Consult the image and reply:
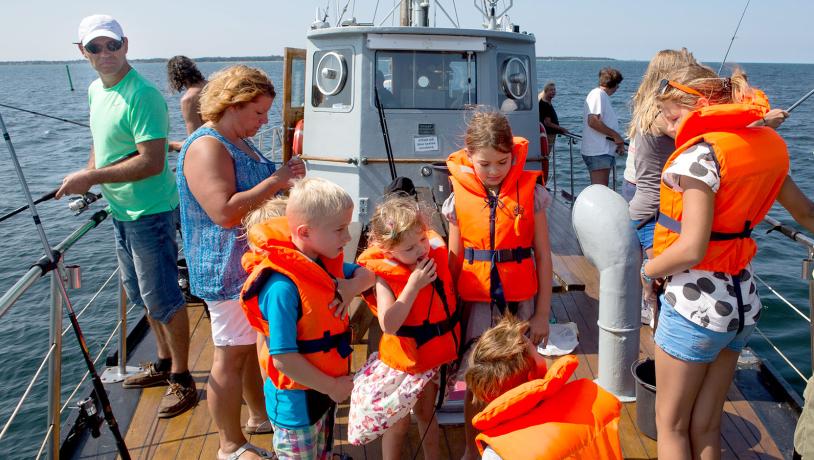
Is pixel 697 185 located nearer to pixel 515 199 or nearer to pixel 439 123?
pixel 515 199

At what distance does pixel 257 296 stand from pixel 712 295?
62.8 inches

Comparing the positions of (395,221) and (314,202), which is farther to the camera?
(395,221)

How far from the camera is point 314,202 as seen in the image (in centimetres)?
214

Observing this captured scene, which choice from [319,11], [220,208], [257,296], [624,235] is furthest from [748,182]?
[319,11]

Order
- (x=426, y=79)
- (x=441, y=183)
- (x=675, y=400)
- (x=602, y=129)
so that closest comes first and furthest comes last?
(x=675, y=400) < (x=441, y=183) < (x=426, y=79) < (x=602, y=129)

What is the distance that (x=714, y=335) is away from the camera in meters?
2.27

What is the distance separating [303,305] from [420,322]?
608 millimetres

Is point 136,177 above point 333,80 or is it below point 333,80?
below

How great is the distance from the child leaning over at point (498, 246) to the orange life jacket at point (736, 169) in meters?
0.73

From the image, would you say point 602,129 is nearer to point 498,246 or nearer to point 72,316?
point 498,246

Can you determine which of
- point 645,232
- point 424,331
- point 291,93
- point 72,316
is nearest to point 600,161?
point 291,93

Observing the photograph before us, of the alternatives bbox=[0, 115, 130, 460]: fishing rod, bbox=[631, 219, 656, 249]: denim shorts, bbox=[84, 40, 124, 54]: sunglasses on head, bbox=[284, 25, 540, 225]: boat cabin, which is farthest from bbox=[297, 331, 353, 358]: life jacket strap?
bbox=[284, 25, 540, 225]: boat cabin

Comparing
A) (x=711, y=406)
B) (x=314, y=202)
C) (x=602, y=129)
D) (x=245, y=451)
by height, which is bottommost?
(x=245, y=451)

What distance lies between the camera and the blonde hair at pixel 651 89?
2.79 m
